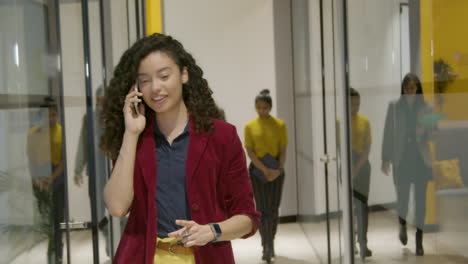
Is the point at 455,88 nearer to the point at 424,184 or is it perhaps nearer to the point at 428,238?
the point at 424,184

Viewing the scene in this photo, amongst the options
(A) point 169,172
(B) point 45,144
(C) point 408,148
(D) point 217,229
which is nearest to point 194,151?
(A) point 169,172

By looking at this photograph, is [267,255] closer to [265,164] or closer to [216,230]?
[265,164]

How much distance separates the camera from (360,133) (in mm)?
3342

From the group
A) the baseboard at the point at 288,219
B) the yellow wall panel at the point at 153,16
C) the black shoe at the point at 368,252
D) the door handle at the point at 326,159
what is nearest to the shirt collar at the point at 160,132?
the black shoe at the point at 368,252

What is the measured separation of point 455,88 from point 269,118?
383 cm

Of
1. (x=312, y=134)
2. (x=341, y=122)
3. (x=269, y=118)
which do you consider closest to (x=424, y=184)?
(x=341, y=122)

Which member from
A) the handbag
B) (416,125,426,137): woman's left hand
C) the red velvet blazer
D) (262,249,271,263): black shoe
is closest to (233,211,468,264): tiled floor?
(262,249,271,263): black shoe

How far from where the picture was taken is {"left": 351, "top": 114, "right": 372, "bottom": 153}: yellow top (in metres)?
3.16

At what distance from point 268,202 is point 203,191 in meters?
4.04

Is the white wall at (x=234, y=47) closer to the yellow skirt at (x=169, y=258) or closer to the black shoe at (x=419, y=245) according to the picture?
the black shoe at (x=419, y=245)

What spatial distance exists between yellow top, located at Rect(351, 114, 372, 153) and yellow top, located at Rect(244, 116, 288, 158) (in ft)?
6.82

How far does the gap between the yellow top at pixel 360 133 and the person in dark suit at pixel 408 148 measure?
0.37 meters

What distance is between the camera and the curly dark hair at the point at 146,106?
1.60 m

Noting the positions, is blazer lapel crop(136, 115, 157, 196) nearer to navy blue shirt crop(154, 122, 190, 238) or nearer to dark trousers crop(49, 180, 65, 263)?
navy blue shirt crop(154, 122, 190, 238)
